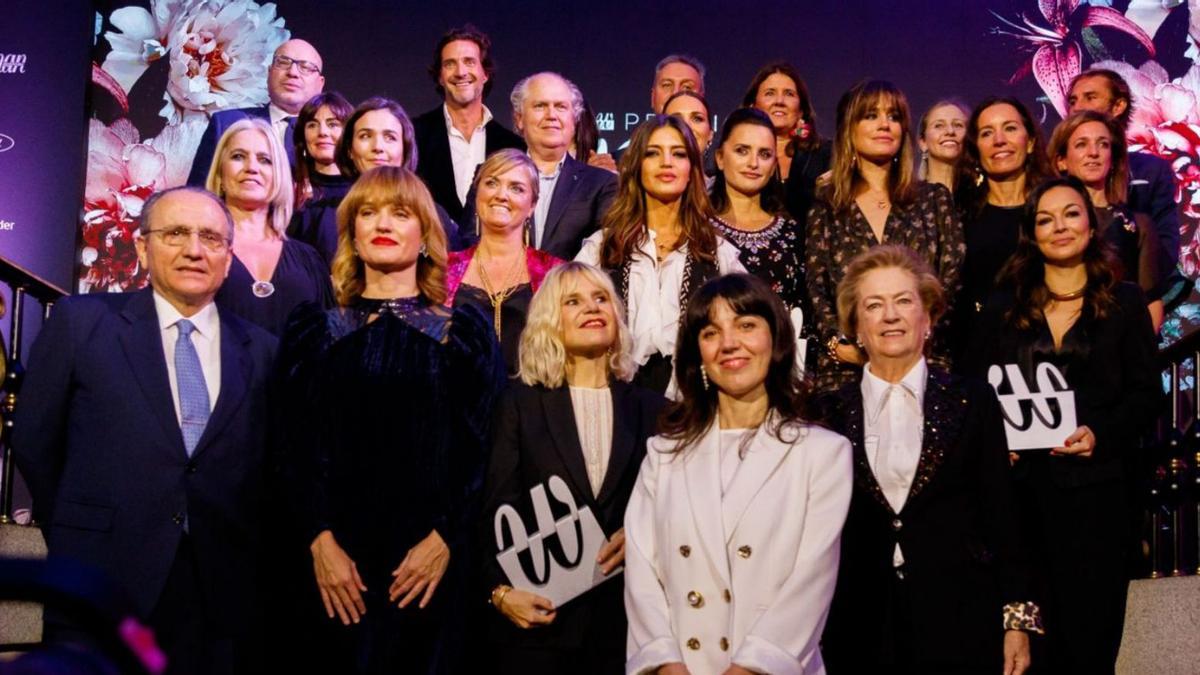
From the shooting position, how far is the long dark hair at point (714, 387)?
334 cm

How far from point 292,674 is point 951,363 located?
2.37m

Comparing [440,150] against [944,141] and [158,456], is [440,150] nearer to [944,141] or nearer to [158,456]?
[944,141]

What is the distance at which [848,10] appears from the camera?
8.26 m

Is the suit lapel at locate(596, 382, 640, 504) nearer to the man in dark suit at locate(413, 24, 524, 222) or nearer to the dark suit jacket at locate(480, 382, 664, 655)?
the dark suit jacket at locate(480, 382, 664, 655)

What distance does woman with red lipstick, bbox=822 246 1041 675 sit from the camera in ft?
10.8

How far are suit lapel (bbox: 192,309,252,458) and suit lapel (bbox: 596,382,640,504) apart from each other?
1037 millimetres

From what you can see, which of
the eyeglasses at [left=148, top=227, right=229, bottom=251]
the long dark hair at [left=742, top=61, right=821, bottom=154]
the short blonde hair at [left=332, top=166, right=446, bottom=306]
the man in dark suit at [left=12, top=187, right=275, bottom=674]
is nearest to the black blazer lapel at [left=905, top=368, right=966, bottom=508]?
the short blonde hair at [left=332, top=166, right=446, bottom=306]

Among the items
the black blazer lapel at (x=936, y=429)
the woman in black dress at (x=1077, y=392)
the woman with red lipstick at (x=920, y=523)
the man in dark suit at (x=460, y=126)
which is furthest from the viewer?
the man in dark suit at (x=460, y=126)

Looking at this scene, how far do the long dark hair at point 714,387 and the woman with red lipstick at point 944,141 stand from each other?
7.62 feet

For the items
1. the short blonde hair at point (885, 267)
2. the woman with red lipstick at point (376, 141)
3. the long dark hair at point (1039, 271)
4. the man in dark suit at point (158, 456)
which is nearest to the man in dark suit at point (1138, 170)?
the long dark hair at point (1039, 271)

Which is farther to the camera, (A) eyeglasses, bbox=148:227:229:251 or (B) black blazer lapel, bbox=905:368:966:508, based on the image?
(A) eyeglasses, bbox=148:227:229:251

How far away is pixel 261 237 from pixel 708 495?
2.32 metres

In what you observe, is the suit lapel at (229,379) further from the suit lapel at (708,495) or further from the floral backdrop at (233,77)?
the floral backdrop at (233,77)

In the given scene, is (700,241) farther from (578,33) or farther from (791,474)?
(578,33)
